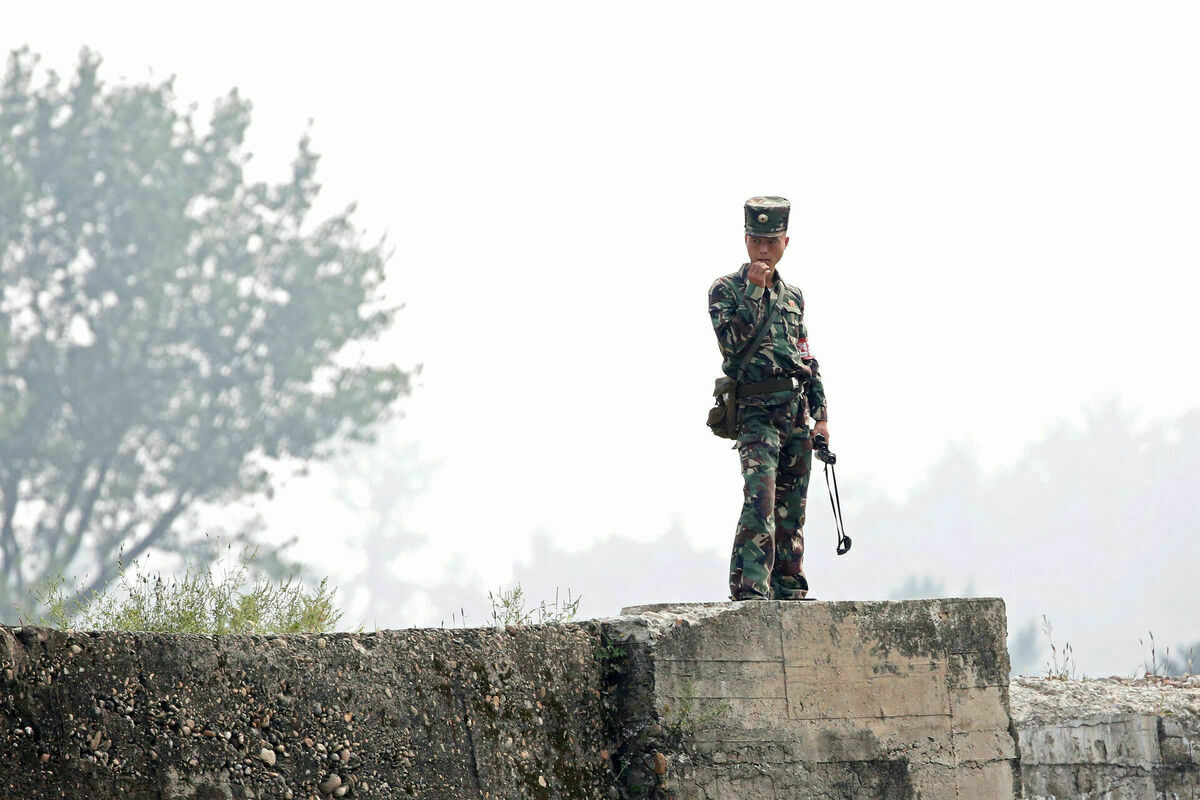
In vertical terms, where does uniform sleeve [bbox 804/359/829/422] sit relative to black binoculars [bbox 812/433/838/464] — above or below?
above

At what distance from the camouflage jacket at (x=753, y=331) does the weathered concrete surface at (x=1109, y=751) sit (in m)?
3.09

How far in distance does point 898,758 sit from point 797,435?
1395 mm

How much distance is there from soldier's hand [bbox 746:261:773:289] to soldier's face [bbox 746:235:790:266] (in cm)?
7

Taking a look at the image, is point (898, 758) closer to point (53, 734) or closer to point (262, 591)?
point (262, 591)

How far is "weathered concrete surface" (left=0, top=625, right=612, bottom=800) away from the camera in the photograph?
365 centimetres

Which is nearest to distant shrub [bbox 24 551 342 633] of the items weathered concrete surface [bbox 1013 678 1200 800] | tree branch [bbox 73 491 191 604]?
weathered concrete surface [bbox 1013 678 1200 800]

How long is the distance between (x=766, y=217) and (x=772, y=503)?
1201 mm

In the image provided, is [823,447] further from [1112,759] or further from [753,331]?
[1112,759]

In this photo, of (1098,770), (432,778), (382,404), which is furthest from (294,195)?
A: (432,778)

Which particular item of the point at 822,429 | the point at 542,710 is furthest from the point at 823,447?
the point at 542,710

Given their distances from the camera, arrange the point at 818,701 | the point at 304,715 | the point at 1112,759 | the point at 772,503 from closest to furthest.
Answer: the point at 304,715
the point at 818,701
the point at 772,503
the point at 1112,759

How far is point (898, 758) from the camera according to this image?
17.6ft

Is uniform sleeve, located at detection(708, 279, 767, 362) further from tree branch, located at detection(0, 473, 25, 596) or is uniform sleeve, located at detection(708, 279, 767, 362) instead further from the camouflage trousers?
tree branch, located at detection(0, 473, 25, 596)

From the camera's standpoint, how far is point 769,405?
5684mm
